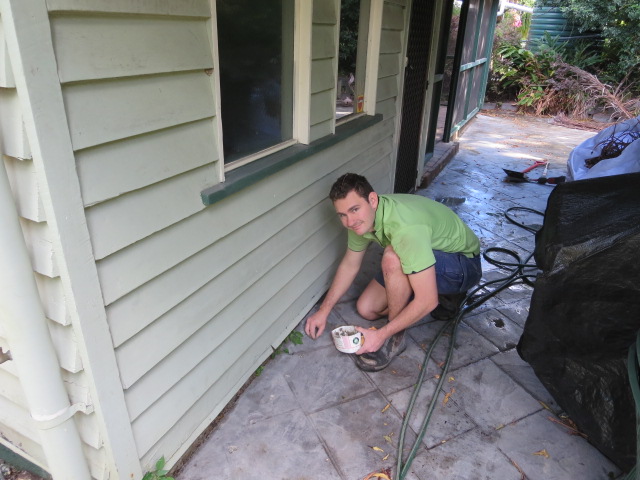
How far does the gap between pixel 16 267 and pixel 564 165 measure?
6.77 metres

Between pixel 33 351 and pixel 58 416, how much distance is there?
0.24 metres

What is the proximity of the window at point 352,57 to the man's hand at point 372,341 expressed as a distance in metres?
1.33

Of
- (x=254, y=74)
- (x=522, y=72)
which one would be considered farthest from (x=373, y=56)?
(x=522, y=72)

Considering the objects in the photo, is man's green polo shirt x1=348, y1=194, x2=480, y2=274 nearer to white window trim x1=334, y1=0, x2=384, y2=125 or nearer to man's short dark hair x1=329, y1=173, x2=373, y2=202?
man's short dark hair x1=329, y1=173, x2=373, y2=202

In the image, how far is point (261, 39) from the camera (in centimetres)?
190

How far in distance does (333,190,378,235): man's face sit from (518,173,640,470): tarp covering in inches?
30.0

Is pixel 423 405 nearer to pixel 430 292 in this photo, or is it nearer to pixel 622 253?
pixel 430 292

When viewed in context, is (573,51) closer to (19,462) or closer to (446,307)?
(446,307)

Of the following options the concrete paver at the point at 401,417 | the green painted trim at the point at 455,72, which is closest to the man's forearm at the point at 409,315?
the concrete paver at the point at 401,417

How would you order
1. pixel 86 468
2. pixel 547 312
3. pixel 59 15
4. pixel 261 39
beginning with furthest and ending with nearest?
pixel 261 39 < pixel 547 312 < pixel 86 468 < pixel 59 15

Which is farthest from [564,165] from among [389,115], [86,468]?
[86,468]

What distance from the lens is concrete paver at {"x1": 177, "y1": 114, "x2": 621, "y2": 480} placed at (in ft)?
5.80

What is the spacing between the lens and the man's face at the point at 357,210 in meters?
2.03

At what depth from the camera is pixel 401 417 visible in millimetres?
2004
